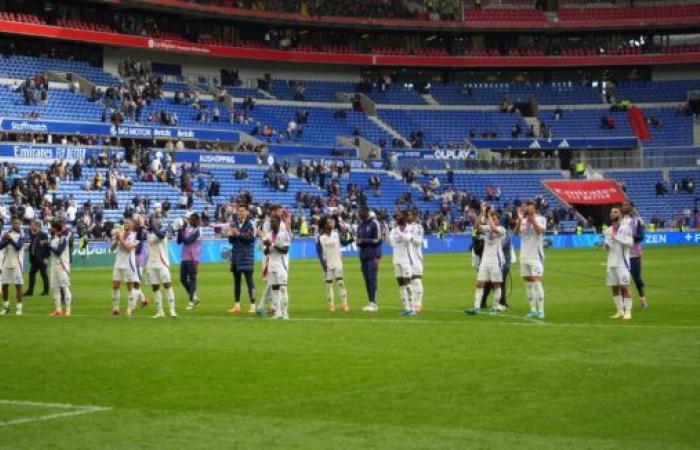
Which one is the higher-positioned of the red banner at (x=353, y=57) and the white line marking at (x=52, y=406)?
the red banner at (x=353, y=57)

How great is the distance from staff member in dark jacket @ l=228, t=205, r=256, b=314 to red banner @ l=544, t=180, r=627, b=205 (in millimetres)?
55403

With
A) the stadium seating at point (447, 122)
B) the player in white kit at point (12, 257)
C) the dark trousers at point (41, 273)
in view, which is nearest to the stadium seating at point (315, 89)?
the stadium seating at point (447, 122)

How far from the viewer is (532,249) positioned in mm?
23469

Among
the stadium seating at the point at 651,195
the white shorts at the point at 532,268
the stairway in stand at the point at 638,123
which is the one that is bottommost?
the white shorts at the point at 532,268

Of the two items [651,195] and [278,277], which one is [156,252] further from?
[651,195]

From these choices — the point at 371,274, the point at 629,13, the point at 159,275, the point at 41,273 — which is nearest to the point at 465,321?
the point at 371,274

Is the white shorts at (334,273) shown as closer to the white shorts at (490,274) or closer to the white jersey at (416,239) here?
the white jersey at (416,239)

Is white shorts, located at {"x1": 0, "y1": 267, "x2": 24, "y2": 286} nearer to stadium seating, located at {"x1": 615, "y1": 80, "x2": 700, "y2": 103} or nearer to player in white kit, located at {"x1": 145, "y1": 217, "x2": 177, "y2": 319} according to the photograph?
player in white kit, located at {"x1": 145, "y1": 217, "x2": 177, "y2": 319}

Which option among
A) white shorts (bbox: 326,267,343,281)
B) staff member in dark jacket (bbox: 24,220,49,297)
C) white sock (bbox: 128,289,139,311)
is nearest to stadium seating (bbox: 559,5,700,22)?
staff member in dark jacket (bbox: 24,220,49,297)

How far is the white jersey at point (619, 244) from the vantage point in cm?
2338

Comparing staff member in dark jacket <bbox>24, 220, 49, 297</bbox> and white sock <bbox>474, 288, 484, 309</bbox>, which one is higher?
staff member in dark jacket <bbox>24, 220, 49, 297</bbox>

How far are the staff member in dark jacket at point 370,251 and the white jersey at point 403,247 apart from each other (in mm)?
895

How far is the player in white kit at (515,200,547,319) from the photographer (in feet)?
76.3

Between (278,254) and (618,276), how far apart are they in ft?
21.8
